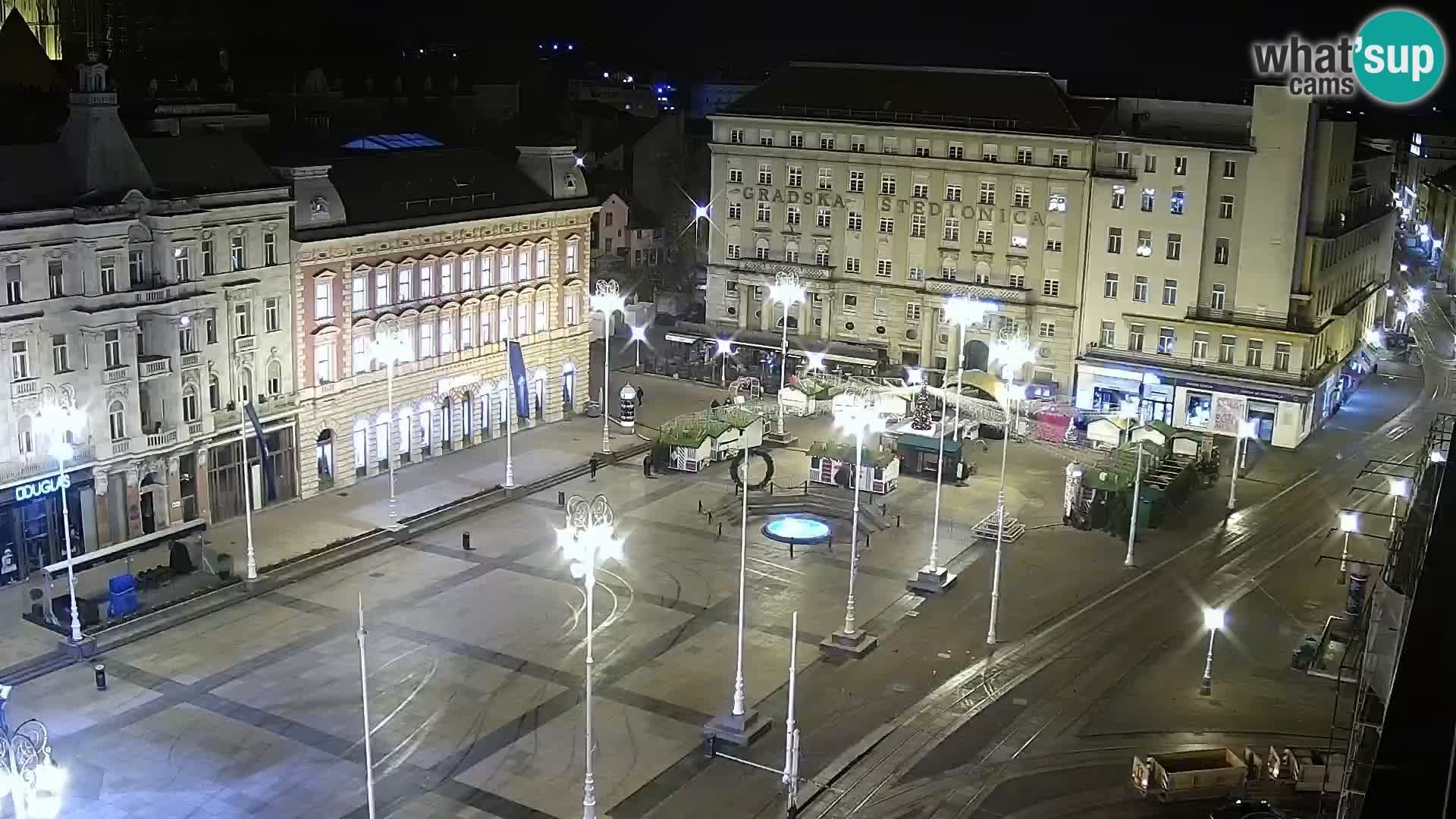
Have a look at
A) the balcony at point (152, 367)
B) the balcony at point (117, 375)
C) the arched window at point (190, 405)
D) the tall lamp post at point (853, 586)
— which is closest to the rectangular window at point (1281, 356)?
the tall lamp post at point (853, 586)

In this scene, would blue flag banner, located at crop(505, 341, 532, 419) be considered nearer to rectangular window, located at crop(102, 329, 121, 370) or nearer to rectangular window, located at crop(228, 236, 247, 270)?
rectangular window, located at crop(228, 236, 247, 270)

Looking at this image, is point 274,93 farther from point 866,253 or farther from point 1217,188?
point 1217,188

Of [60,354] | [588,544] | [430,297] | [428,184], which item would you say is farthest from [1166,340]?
[60,354]

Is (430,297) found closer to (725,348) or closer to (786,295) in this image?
(786,295)

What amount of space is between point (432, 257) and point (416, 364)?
17.9 ft

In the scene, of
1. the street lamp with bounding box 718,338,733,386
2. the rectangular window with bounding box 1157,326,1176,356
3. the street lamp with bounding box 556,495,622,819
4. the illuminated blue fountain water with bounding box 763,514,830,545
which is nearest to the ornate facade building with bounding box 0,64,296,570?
the illuminated blue fountain water with bounding box 763,514,830,545

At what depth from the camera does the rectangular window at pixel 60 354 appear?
54938 millimetres

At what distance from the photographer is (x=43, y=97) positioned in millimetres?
78625

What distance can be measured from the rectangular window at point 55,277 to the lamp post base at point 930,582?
3534 centimetres

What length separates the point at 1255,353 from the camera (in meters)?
81.9

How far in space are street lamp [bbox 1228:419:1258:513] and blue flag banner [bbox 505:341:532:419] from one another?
36.8 m

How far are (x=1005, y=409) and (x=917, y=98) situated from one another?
989 inches

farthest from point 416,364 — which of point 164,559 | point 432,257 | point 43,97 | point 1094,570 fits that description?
point 1094,570

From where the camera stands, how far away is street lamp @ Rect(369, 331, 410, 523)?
63.6 m
